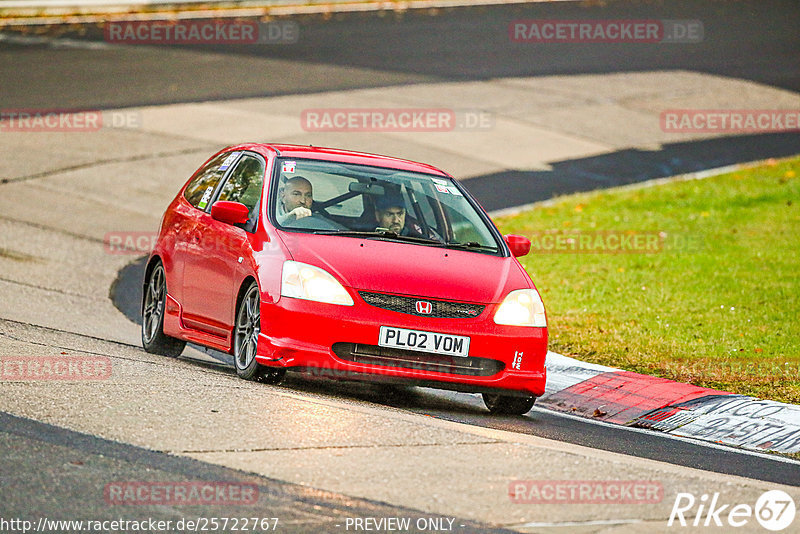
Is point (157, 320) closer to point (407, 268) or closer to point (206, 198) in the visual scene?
point (206, 198)

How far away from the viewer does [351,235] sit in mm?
8633

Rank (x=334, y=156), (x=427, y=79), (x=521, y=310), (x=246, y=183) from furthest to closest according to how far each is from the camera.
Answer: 1. (x=427, y=79)
2. (x=334, y=156)
3. (x=246, y=183)
4. (x=521, y=310)

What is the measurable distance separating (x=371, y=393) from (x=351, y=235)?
1156mm

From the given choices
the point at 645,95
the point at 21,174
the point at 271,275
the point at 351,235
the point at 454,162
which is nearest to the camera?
the point at 271,275

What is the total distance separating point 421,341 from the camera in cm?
796

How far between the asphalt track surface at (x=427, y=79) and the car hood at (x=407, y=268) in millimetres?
853

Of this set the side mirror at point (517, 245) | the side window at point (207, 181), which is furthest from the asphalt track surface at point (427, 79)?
the side window at point (207, 181)

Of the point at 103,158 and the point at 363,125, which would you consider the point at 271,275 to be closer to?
the point at 103,158

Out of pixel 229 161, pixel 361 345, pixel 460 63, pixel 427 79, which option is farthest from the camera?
pixel 460 63

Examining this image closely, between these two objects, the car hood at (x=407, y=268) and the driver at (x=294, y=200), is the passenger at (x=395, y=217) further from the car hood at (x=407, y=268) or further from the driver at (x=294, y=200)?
the driver at (x=294, y=200)

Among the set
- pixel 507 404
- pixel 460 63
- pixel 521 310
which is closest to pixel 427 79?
pixel 460 63

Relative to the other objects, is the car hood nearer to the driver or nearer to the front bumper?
the front bumper

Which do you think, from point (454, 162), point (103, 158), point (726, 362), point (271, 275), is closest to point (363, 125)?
point (454, 162)

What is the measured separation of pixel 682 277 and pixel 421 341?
255 inches
